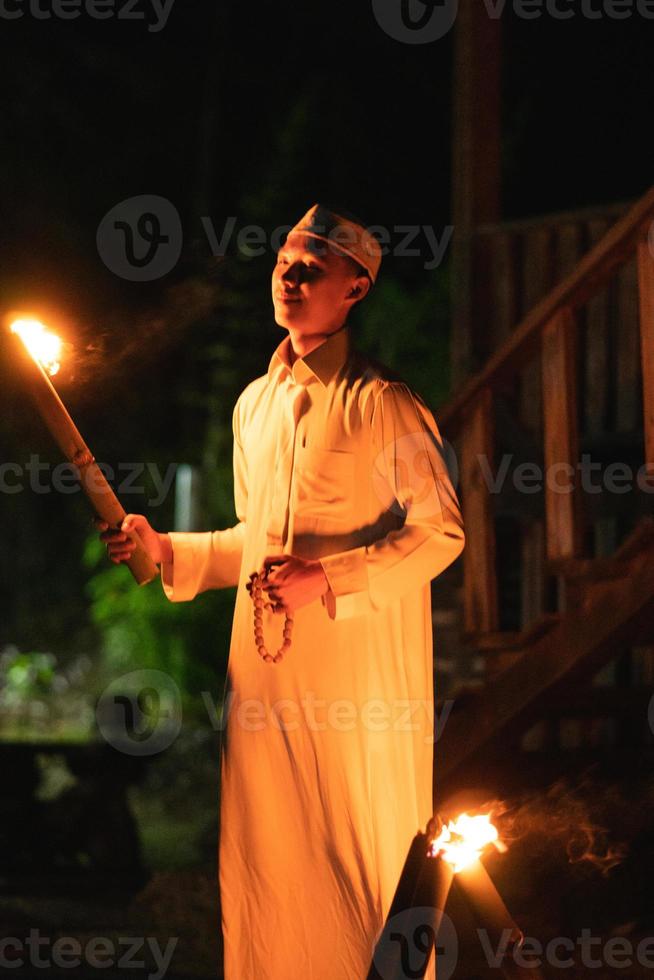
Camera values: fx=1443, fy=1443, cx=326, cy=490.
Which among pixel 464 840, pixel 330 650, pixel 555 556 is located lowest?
pixel 464 840

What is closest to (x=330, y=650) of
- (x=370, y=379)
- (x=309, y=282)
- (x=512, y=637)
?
(x=370, y=379)

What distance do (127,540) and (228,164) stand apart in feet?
37.4

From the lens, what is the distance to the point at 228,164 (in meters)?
14.3

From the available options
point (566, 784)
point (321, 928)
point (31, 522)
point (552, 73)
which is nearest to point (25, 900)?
point (566, 784)

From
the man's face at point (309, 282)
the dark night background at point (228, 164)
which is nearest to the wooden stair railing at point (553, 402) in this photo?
the man's face at point (309, 282)

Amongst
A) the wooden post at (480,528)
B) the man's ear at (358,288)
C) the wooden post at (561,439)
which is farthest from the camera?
the wooden post at (480,528)

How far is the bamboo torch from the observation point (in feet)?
10.4

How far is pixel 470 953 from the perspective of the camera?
5.19m

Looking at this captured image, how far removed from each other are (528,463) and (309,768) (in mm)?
4825

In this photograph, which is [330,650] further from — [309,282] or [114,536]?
[309,282]

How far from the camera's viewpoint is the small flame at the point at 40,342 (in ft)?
10.6

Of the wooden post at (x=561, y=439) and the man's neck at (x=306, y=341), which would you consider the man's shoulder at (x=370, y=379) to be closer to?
the man's neck at (x=306, y=341)

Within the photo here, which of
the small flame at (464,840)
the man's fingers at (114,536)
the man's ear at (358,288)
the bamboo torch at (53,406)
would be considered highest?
the man's ear at (358,288)

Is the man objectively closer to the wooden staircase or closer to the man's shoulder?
the man's shoulder
